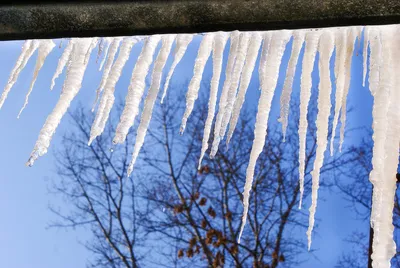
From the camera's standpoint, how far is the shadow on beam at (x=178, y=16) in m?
0.87

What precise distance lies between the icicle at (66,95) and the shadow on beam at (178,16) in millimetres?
125

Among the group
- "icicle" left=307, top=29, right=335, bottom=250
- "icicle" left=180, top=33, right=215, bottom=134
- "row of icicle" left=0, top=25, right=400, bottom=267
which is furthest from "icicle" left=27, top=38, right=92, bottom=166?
"icicle" left=307, top=29, right=335, bottom=250

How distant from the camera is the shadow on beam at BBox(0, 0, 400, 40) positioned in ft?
2.84

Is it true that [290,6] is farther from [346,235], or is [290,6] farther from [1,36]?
[346,235]

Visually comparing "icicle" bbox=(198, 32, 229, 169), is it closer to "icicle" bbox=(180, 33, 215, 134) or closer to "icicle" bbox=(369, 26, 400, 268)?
"icicle" bbox=(180, 33, 215, 134)

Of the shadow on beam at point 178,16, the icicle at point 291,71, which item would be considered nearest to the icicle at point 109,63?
the shadow on beam at point 178,16

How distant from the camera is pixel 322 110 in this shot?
1.11 m

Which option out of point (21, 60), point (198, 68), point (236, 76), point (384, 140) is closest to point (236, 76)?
point (236, 76)

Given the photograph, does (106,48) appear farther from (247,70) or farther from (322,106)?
(322,106)

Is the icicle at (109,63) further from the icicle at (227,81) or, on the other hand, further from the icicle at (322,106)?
the icicle at (322,106)

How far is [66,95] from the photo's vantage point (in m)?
1.15

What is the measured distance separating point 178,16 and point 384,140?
1.50 feet

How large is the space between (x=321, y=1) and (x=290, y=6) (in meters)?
0.05

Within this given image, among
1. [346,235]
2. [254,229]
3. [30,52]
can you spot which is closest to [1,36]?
[30,52]
